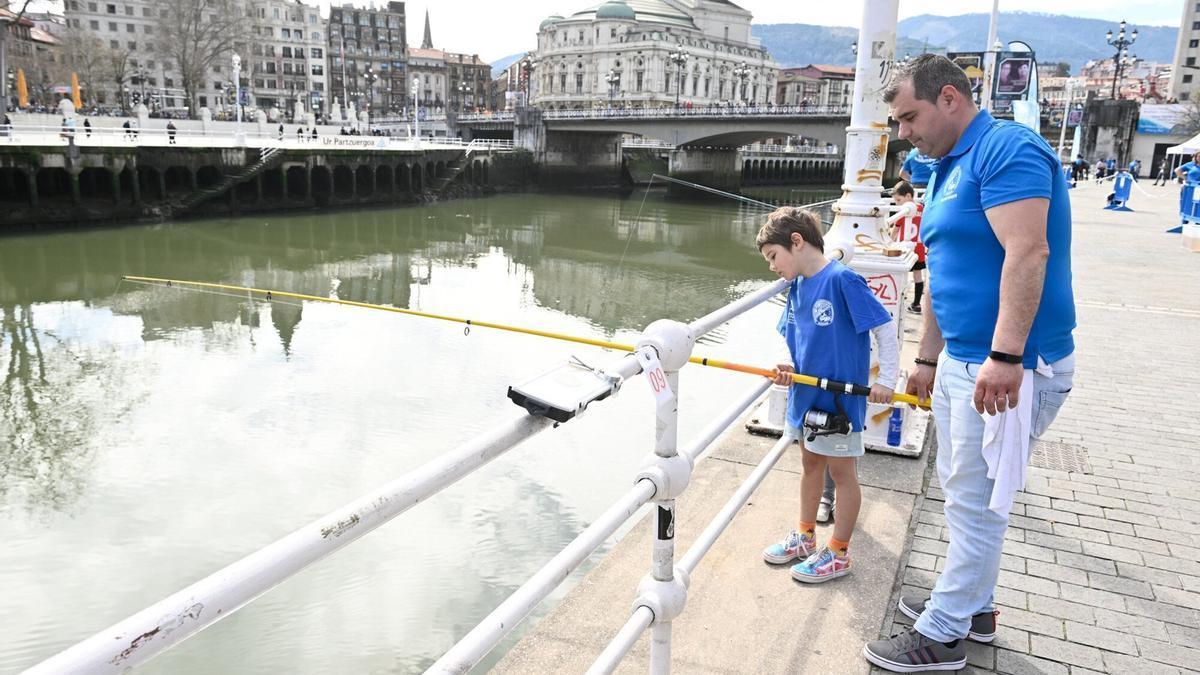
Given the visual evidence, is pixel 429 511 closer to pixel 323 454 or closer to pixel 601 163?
pixel 323 454

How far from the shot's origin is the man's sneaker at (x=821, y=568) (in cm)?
320

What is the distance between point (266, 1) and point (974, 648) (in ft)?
363

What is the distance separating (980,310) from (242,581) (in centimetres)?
211

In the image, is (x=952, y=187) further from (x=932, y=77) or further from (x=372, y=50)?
(x=372, y=50)

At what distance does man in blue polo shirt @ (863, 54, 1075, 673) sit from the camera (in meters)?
2.21

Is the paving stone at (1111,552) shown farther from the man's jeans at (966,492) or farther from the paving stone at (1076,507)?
the man's jeans at (966,492)

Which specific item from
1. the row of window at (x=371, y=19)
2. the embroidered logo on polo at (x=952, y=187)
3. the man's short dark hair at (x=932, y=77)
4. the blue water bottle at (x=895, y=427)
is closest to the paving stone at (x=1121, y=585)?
the blue water bottle at (x=895, y=427)

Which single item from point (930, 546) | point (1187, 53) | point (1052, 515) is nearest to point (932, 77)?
point (930, 546)

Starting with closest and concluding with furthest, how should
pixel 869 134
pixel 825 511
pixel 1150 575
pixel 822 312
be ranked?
pixel 822 312, pixel 1150 575, pixel 825 511, pixel 869 134

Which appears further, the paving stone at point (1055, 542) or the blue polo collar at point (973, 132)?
the paving stone at point (1055, 542)

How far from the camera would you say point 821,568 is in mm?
3203

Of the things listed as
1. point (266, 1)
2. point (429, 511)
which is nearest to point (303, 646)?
point (429, 511)

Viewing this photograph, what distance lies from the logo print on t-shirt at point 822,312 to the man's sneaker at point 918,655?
112 cm

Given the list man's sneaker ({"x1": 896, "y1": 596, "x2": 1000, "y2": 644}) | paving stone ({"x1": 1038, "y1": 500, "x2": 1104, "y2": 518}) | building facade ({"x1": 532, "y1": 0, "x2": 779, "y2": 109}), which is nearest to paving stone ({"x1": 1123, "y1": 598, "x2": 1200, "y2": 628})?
man's sneaker ({"x1": 896, "y1": 596, "x2": 1000, "y2": 644})
